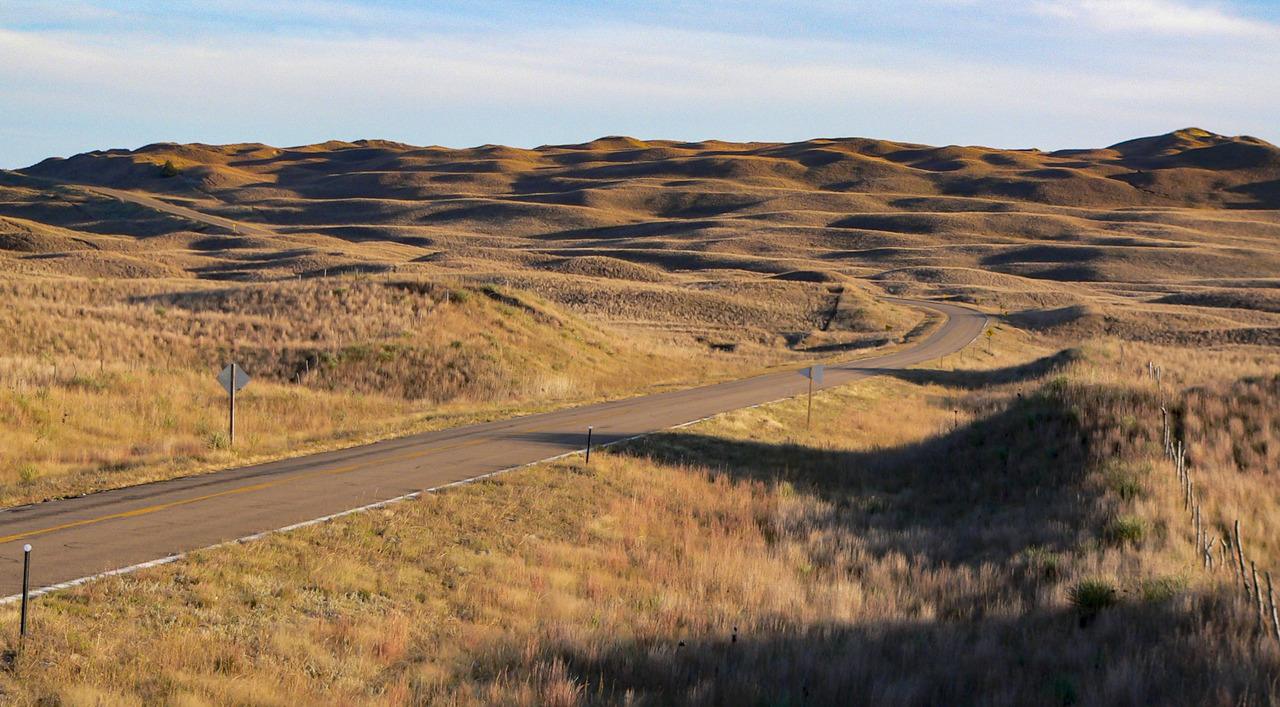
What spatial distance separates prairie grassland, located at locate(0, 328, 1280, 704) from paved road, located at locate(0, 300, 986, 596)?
0.92 metres

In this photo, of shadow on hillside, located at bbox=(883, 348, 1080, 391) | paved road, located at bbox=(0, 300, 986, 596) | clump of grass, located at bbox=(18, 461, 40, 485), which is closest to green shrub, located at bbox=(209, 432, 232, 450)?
paved road, located at bbox=(0, 300, 986, 596)

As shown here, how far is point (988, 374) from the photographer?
46750mm

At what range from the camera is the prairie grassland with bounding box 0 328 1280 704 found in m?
8.58

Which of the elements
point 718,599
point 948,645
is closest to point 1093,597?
point 948,645

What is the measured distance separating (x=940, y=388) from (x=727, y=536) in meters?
28.6

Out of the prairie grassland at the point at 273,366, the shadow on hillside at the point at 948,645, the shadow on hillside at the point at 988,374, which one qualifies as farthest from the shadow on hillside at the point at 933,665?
the shadow on hillside at the point at 988,374

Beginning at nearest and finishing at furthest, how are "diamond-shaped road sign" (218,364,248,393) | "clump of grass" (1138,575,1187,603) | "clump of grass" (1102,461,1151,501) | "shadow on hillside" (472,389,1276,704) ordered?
"shadow on hillside" (472,389,1276,704) → "clump of grass" (1138,575,1187,603) → "clump of grass" (1102,461,1151,501) → "diamond-shaped road sign" (218,364,248,393)

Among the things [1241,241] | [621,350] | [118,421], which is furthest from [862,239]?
[118,421]

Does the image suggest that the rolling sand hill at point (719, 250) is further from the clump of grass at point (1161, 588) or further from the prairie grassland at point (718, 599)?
the clump of grass at point (1161, 588)

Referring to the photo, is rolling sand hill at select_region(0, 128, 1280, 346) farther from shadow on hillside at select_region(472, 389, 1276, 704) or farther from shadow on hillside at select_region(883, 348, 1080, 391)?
shadow on hillside at select_region(472, 389, 1276, 704)

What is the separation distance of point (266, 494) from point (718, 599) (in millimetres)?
7682

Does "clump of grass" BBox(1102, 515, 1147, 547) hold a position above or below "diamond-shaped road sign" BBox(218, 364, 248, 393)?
below

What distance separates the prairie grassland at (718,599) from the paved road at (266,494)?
92cm

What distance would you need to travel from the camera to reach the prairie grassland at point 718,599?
8578mm
